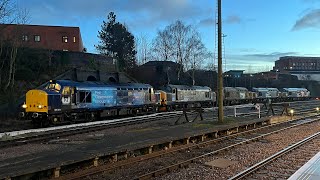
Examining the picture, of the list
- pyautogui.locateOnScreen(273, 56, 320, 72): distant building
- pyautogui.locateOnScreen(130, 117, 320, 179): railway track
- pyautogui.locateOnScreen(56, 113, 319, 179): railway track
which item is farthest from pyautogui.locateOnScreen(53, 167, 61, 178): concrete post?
pyautogui.locateOnScreen(273, 56, 320, 72): distant building

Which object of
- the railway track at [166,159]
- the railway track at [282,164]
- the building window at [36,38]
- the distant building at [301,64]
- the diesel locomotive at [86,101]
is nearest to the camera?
the railway track at [166,159]

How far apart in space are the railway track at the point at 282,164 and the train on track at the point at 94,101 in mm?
15804

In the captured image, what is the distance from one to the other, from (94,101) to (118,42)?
4442 cm

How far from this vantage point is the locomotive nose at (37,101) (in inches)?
936

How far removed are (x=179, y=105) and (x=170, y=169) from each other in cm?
3441

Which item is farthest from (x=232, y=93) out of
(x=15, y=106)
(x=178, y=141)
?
(x=178, y=141)

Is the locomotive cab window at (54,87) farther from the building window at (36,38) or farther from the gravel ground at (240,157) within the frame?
the building window at (36,38)

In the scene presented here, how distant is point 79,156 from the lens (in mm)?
11117

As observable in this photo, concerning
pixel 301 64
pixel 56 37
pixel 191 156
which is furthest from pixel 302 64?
pixel 191 156

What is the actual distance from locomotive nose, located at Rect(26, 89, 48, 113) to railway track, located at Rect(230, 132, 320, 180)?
15867 mm

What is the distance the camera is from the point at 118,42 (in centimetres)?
7162

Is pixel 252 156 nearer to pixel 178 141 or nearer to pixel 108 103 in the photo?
pixel 178 141

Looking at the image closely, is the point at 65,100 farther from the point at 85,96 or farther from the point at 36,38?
the point at 36,38

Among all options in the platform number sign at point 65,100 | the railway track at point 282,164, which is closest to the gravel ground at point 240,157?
the railway track at point 282,164
